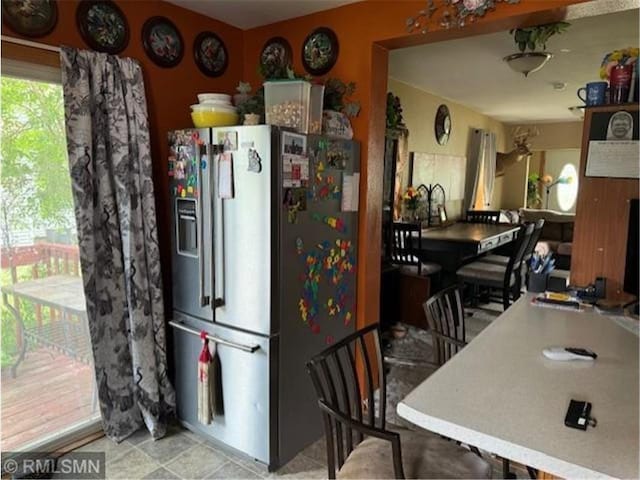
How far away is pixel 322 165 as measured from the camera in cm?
228

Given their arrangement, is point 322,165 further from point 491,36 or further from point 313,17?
point 491,36

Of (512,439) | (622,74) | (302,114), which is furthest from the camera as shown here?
(302,114)

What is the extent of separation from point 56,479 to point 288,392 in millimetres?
1163

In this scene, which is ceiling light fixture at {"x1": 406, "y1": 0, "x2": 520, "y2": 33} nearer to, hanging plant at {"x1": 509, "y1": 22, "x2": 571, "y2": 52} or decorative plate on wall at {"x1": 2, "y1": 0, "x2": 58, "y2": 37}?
hanging plant at {"x1": 509, "y1": 22, "x2": 571, "y2": 52}

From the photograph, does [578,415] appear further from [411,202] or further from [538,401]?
[411,202]

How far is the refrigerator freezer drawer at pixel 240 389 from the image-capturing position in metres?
2.10

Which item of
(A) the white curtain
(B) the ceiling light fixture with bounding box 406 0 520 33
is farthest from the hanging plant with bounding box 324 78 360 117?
(A) the white curtain

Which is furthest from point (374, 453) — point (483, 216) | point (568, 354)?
point (483, 216)

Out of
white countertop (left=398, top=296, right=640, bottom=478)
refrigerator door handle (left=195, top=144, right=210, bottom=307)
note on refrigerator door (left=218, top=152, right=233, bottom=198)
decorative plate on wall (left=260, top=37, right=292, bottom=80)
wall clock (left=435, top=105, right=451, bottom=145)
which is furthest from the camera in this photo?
wall clock (left=435, top=105, right=451, bottom=145)

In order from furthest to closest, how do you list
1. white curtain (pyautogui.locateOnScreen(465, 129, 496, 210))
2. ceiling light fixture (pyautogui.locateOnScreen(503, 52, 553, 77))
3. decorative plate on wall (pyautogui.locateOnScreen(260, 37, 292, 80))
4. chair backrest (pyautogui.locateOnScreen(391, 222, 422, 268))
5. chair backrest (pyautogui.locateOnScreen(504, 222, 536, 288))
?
white curtain (pyautogui.locateOnScreen(465, 129, 496, 210)) → chair backrest (pyautogui.locateOnScreen(504, 222, 536, 288)) → chair backrest (pyautogui.locateOnScreen(391, 222, 422, 268)) → ceiling light fixture (pyautogui.locateOnScreen(503, 52, 553, 77)) → decorative plate on wall (pyautogui.locateOnScreen(260, 37, 292, 80))

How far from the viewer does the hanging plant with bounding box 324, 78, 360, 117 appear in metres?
2.50

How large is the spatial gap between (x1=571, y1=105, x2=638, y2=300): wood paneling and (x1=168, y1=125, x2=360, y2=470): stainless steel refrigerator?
1177 millimetres

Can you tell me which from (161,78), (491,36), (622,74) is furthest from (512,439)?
(491,36)

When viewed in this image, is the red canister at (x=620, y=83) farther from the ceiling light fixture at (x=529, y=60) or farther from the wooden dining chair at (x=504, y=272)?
the wooden dining chair at (x=504, y=272)
